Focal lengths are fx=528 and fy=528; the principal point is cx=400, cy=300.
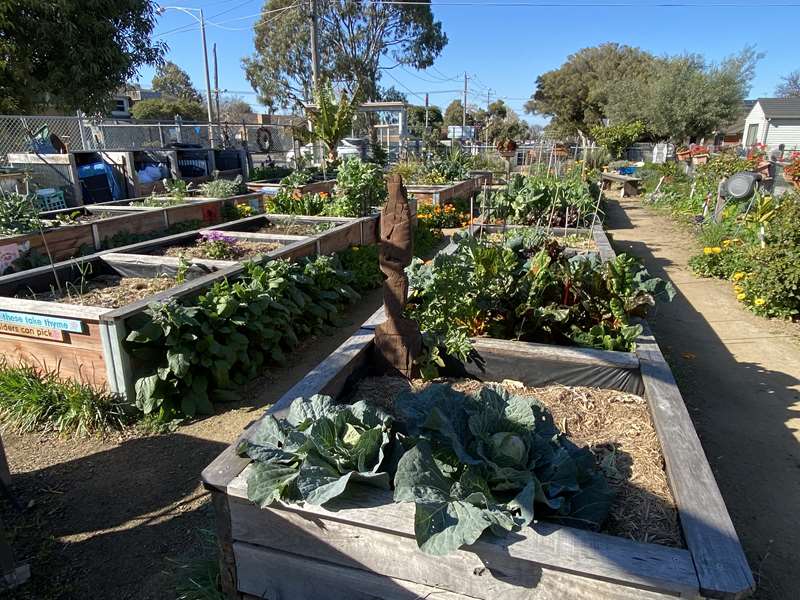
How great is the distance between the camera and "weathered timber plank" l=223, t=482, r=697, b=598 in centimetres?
147

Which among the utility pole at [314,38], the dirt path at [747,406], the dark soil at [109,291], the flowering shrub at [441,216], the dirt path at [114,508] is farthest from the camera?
the utility pole at [314,38]

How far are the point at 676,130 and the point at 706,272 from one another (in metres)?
27.8

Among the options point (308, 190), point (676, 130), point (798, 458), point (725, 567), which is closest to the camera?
point (725, 567)

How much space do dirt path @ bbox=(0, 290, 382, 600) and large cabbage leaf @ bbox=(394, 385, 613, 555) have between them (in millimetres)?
1273

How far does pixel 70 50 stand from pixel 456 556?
11099 millimetres

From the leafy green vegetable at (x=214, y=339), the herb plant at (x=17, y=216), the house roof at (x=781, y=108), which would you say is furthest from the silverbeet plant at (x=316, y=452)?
Result: the house roof at (x=781, y=108)

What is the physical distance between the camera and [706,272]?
7484 mm

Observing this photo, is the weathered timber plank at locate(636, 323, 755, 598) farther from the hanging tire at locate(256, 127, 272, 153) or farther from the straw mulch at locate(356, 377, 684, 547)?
the hanging tire at locate(256, 127, 272, 153)

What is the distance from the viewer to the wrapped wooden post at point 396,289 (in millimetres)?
2934

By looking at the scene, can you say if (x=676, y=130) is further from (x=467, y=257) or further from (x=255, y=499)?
(x=255, y=499)

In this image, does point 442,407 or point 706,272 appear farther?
point 706,272

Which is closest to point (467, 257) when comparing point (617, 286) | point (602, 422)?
point (617, 286)

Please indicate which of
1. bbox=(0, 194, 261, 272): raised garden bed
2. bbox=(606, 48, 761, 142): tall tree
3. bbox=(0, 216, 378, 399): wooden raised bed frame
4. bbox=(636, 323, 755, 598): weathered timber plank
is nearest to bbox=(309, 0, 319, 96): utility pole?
bbox=(0, 194, 261, 272): raised garden bed

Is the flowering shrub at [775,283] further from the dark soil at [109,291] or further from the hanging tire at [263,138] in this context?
the hanging tire at [263,138]
